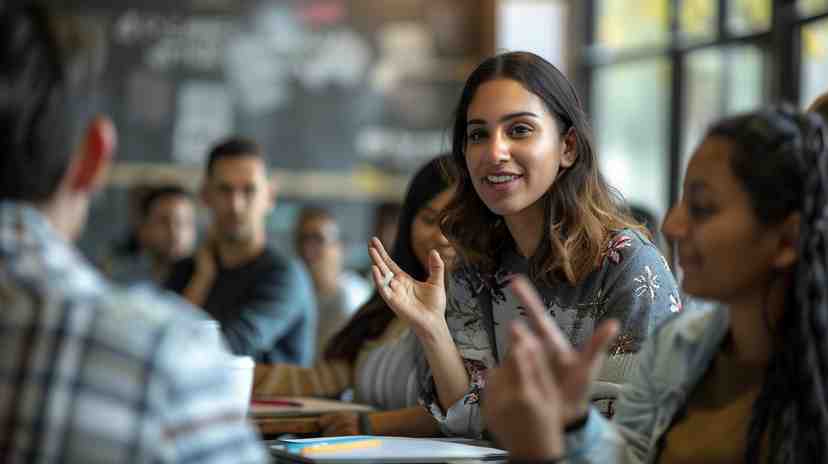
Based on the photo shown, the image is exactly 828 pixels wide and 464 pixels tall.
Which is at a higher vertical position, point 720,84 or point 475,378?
point 720,84

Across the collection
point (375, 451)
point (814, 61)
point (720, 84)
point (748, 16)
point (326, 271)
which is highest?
point (748, 16)

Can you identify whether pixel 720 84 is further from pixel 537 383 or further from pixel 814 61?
pixel 537 383

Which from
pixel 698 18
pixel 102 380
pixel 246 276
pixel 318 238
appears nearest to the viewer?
pixel 102 380

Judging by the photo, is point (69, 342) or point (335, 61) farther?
point (335, 61)

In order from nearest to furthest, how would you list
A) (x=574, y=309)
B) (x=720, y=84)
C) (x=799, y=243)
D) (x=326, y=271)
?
(x=799, y=243) < (x=574, y=309) < (x=326, y=271) < (x=720, y=84)

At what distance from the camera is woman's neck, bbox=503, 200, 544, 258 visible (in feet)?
7.90

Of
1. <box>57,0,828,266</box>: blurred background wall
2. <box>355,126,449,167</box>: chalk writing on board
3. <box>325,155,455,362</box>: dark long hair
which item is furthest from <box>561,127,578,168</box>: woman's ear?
<box>355,126,449,167</box>: chalk writing on board

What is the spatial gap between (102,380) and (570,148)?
1542 mm

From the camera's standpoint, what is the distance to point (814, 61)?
17.6ft

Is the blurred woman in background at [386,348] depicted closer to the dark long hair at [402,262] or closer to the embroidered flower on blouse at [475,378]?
the dark long hair at [402,262]

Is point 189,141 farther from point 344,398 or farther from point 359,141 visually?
point 344,398

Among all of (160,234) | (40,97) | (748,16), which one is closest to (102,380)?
(40,97)

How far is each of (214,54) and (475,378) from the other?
18.9 feet

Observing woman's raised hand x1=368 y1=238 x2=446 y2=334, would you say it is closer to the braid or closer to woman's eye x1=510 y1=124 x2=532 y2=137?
woman's eye x1=510 y1=124 x2=532 y2=137
